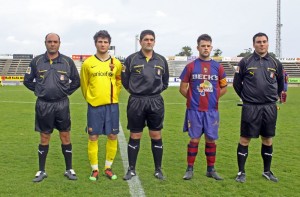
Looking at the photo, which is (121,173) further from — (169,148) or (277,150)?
(277,150)

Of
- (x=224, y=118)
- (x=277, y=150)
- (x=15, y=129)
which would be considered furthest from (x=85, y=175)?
(x=224, y=118)

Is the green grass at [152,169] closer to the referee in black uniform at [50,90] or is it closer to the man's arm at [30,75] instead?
the referee in black uniform at [50,90]

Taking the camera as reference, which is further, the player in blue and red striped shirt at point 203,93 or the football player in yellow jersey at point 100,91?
the player in blue and red striped shirt at point 203,93

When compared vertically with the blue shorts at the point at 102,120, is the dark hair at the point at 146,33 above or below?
above

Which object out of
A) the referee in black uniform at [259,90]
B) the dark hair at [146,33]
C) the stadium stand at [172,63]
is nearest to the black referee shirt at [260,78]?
the referee in black uniform at [259,90]

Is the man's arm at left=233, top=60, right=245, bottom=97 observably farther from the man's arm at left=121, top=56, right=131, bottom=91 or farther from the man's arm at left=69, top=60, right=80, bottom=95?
the man's arm at left=69, top=60, right=80, bottom=95

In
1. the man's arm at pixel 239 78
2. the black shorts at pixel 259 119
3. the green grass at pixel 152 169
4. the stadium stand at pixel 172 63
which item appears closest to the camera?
the green grass at pixel 152 169

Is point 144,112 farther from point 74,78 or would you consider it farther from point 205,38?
point 205,38

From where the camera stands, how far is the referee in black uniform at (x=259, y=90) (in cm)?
496

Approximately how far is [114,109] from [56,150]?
2297mm

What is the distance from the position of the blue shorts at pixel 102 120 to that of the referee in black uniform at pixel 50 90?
1.12 ft

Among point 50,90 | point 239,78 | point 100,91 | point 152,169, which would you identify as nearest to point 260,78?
point 239,78

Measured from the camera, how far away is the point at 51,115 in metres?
4.93

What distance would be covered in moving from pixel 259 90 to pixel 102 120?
7.19 feet
